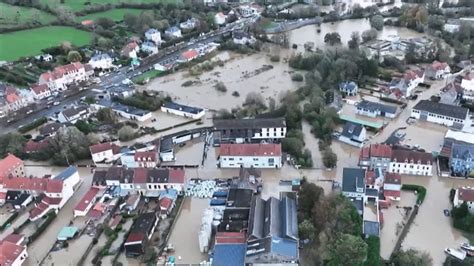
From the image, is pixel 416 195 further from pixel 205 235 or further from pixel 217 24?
pixel 217 24

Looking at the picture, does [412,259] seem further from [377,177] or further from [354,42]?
[354,42]

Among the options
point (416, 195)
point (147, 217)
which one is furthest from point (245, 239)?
point (416, 195)

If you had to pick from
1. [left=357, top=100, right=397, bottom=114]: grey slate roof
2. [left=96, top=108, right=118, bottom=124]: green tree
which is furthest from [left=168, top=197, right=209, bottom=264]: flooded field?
[left=357, top=100, right=397, bottom=114]: grey slate roof

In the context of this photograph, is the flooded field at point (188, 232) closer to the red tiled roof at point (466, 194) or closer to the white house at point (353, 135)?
the white house at point (353, 135)

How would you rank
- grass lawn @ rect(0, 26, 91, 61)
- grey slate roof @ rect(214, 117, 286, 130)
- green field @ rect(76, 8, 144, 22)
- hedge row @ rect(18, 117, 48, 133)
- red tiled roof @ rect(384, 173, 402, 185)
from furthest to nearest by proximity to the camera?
green field @ rect(76, 8, 144, 22) < grass lawn @ rect(0, 26, 91, 61) < hedge row @ rect(18, 117, 48, 133) < grey slate roof @ rect(214, 117, 286, 130) < red tiled roof @ rect(384, 173, 402, 185)

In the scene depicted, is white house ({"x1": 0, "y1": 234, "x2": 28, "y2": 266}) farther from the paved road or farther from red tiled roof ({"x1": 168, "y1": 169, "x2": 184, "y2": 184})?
the paved road

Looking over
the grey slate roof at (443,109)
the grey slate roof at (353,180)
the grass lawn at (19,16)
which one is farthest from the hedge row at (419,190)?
the grass lawn at (19,16)

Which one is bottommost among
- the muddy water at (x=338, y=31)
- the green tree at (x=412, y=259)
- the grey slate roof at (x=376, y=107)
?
the muddy water at (x=338, y=31)
